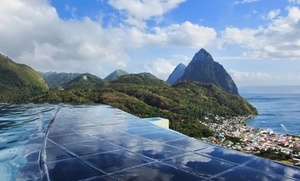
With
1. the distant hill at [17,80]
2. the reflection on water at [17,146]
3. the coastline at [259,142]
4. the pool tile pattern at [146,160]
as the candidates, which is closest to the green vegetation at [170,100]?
the coastline at [259,142]

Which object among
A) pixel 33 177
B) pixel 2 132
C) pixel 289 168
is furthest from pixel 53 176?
pixel 2 132

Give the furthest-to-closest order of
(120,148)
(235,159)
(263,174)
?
(120,148)
(235,159)
(263,174)

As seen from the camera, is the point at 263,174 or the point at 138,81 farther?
the point at 138,81

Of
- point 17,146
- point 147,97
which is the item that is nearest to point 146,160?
point 17,146

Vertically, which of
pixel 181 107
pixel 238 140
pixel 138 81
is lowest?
pixel 238 140

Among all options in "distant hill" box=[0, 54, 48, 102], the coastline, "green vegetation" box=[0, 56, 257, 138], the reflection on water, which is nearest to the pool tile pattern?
the reflection on water

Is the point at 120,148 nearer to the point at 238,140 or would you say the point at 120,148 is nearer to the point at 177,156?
the point at 177,156

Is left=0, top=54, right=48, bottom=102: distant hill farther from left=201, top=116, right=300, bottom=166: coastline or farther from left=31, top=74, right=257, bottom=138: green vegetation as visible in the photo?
left=201, top=116, right=300, bottom=166: coastline

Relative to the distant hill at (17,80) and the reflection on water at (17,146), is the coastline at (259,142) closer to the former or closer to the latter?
the reflection on water at (17,146)

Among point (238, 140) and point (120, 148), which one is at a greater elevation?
point (120, 148)
